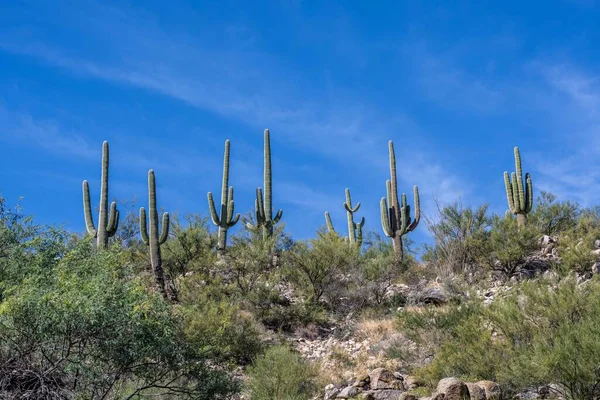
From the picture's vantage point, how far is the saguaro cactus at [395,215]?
2747cm

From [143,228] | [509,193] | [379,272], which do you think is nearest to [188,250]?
[143,228]

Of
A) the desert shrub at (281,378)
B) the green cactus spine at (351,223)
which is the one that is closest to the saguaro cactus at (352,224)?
the green cactus spine at (351,223)

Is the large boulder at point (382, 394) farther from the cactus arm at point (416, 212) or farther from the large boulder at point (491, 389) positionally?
the cactus arm at point (416, 212)

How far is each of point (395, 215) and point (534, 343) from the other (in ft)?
45.5

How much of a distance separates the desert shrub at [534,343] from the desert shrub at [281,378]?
10.2ft

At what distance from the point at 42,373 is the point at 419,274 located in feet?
53.2

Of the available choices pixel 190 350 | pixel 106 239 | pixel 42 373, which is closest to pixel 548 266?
Answer: pixel 190 350

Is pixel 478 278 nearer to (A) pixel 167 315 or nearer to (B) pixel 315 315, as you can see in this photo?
(B) pixel 315 315

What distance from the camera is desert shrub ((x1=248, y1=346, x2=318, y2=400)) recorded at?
55.6 feet

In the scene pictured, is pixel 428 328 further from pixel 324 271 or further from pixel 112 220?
pixel 112 220

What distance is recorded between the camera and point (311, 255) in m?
24.8

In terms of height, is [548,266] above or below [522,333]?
above

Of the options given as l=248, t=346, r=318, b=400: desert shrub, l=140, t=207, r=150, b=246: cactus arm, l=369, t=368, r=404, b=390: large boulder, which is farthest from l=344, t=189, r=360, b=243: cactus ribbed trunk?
l=369, t=368, r=404, b=390: large boulder

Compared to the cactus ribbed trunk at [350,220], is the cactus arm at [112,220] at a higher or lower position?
lower
